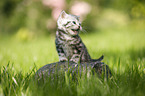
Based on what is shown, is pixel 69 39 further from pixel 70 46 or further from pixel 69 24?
pixel 69 24

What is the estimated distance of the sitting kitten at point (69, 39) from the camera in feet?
Result: 7.37

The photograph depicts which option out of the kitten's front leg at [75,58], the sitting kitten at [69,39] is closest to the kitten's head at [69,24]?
the sitting kitten at [69,39]

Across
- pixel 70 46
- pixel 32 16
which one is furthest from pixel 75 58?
pixel 32 16

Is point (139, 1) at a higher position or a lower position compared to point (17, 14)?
lower

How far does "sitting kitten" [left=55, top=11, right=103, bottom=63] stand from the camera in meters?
2.25

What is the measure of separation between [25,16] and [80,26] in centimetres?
798

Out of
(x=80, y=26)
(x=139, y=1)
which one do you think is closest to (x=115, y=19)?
(x=139, y=1)

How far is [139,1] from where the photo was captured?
4.28 m

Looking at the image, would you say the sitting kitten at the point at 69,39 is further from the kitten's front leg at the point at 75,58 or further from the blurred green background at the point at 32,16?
the blurred green background at the point at 32,16

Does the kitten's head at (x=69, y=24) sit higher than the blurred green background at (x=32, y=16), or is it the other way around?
the blurred green background at (x=32, y=16)

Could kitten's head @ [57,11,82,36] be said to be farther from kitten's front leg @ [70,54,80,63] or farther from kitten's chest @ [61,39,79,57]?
kitten's front leg @ [70,54,80,63]

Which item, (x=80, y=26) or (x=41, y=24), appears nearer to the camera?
(x=80, y=26)

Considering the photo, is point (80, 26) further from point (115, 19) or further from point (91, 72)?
point (115, 19)

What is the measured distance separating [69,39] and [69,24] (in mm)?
215
